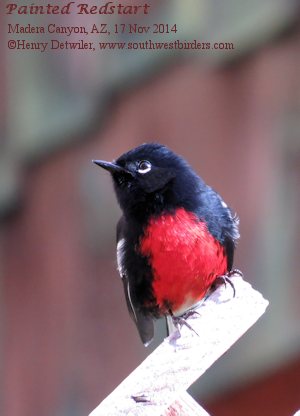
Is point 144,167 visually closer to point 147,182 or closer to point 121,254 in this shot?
point 147,182

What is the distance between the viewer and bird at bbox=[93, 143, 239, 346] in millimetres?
4305

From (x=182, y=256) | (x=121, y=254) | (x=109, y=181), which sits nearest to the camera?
(x=182, y=256)

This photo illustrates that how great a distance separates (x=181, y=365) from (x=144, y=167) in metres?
2.14

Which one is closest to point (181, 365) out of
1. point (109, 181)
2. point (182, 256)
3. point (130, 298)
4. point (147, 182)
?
point (182, 256)

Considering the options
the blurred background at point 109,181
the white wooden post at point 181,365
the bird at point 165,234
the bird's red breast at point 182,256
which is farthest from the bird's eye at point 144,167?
the white wooden post at point 181,365

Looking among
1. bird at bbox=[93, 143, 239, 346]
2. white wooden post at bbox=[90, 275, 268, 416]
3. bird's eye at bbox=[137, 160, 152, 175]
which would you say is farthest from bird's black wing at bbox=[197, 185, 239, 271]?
white wooden post at bbox=[90, 275, 268, 416]

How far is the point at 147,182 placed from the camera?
4434 mm

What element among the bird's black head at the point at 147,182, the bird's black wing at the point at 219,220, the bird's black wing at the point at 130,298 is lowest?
the bird's black wing at the point at 130,298

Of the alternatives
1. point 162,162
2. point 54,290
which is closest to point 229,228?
point 162,162

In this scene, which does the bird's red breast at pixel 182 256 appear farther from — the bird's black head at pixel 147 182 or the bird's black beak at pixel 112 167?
the bird's black beak at pixel 112 167

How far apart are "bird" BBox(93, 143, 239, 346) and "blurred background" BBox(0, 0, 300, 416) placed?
1240 millimetres

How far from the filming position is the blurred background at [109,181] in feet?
20.4

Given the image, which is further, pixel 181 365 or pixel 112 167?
pixel 112 167

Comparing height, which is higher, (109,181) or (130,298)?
(109,181)
